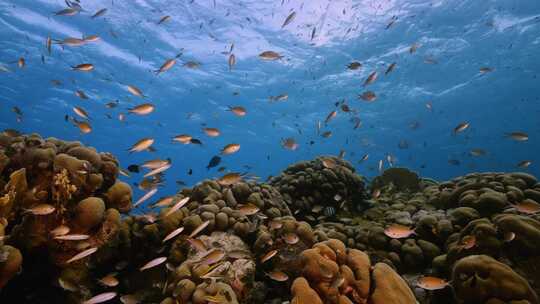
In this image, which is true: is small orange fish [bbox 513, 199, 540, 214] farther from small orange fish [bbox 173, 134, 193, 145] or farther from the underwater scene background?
small orange fish [bbox 173, 134, 193, 145]

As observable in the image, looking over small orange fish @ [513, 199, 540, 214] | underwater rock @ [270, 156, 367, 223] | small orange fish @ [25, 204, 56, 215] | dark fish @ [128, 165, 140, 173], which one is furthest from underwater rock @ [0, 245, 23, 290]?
small orange fish @ [513, 199, 540, 214]

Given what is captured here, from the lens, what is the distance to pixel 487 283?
3.59 metres

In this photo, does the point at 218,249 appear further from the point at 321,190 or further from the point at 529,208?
the point at 529,208

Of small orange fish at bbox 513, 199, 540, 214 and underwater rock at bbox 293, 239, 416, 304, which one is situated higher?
small orange fish at bbox 513, 199, 540, 214

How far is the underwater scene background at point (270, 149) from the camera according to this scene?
13.5ft

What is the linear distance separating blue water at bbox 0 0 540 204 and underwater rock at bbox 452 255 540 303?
348 inches

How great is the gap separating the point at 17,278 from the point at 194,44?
24.7 meters

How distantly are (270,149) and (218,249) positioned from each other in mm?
61857

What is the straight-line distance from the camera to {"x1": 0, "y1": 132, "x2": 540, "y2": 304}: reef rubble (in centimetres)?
371

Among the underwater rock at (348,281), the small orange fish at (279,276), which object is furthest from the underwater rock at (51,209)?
the underwater rock at (348,281)

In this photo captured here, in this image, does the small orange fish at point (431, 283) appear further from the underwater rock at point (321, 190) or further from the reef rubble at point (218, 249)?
the underwater rock at point (321, 190)

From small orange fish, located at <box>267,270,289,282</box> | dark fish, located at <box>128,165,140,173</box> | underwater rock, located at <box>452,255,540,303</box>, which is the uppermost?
underwater rock, located at <box>452,255,540,303</box>

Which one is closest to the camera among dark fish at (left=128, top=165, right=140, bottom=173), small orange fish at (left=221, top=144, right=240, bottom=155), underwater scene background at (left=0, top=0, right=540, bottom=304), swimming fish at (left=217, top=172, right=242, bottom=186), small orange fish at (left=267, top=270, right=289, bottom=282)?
small orange fish at (left=267, top=270, right=289, bottom=282)

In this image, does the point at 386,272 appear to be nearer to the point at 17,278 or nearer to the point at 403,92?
the point at 17,278
